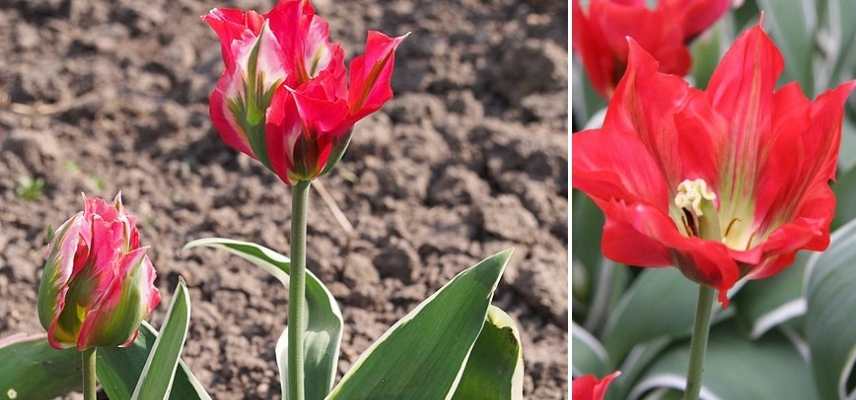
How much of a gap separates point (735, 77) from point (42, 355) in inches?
25.2

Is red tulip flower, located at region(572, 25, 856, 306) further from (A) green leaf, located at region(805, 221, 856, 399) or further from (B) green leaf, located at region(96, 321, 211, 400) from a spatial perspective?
(B) green leaf, located at region(96, 321, 211, 400)

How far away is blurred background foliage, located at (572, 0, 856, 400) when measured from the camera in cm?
117

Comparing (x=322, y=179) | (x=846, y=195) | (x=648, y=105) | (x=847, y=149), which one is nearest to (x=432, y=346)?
(x=648, y=105)

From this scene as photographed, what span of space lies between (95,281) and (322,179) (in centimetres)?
98

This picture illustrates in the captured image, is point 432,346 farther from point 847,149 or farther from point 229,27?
point 847,149

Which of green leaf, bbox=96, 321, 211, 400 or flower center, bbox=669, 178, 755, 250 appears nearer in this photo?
flower center, bbox=669, 178, 755, 250

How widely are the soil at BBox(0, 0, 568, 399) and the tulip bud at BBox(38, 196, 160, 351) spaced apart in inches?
21.3

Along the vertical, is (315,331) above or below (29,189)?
above

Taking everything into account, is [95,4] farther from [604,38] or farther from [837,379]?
[837,379]

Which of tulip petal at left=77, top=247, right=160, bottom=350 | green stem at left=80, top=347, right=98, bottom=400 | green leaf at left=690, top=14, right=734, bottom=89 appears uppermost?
tulip petal at left=77, top=247, right=160, bottom=350

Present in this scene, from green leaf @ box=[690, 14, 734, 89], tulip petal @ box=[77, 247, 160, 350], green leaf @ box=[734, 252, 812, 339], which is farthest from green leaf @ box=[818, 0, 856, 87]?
tulip petal @ box=[77, 247, 160, 350]

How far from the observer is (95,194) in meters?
1.82

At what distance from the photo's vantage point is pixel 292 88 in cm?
Result: 86

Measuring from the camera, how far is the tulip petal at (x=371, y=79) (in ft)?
2.83
